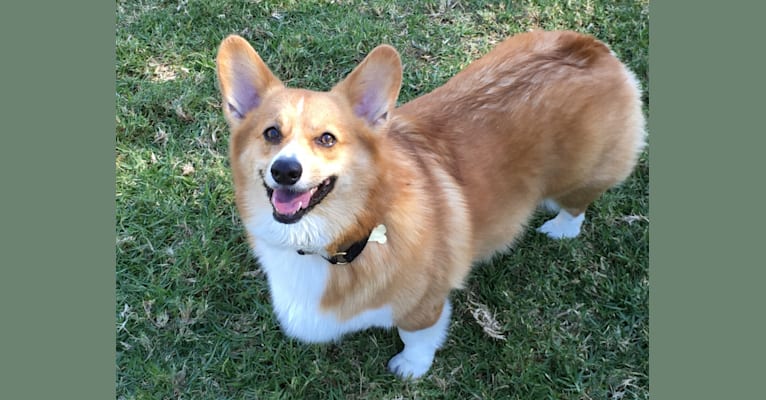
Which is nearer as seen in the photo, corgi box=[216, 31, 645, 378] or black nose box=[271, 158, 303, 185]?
black nose box=[271, 158, 303, 185]

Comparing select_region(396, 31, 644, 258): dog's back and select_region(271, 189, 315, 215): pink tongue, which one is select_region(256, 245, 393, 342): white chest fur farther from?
select_region(396, 31, 644, 258): dog's back

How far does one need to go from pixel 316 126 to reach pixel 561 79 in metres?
1.39

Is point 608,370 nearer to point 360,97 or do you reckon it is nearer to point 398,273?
point 398,273

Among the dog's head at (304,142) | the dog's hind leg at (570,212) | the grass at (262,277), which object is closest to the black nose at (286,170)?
the dog's head at (304,142)

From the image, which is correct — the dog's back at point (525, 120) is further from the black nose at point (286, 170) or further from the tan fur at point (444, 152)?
the black nose at point (286, 170)

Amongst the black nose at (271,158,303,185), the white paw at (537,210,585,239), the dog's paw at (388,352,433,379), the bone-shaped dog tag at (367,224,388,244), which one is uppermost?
the black nose at (271,158,303,185)

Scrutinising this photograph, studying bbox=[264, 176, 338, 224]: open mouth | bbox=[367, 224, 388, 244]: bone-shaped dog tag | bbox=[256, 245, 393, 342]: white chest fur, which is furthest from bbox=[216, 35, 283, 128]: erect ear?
bbox=[367, 224, 388, 244]: bone-shaped dog tag

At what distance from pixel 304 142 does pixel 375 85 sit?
0.46 meters

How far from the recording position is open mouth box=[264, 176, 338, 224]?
7.48ft

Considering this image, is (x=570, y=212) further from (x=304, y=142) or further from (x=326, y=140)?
(x=304, y=142)

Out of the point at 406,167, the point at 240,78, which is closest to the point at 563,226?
the point at 406,167

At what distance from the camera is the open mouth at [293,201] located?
2279 millimetres

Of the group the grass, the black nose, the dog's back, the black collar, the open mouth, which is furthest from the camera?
the grass

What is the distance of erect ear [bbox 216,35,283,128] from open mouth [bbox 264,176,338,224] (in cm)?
53
